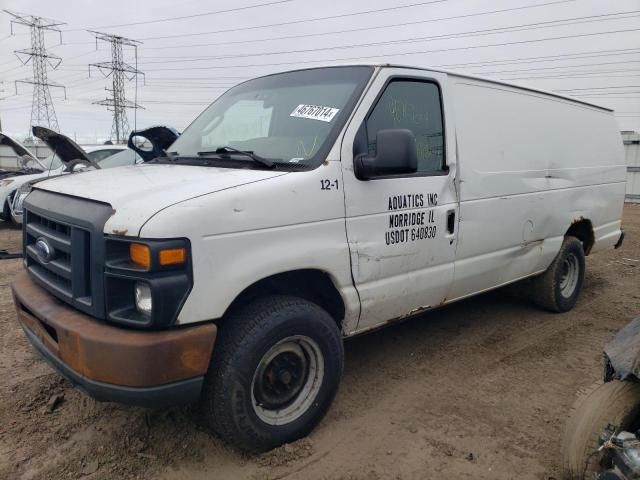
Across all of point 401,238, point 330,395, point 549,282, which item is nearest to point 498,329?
point 549,282

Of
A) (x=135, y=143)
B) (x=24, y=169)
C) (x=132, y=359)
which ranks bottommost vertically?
(x=132, y=359)

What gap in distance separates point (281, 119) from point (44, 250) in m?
1.63

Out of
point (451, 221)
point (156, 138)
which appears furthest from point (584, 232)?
point (156, 138)

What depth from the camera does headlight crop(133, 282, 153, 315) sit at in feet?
7.53

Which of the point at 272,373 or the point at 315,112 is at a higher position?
the point at 315,112

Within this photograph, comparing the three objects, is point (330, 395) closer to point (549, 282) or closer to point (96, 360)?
point (96, 360)

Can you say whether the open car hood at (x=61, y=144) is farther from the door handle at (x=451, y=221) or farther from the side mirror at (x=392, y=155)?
the door handle at (x=451, y=221)

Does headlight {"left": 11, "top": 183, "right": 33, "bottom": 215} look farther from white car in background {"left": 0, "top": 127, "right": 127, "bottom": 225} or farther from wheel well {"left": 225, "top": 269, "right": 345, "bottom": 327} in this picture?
wheel well {"left": 225, "top": 269, "right": 345, "bottom": 327}

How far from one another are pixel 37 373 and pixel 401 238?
2.84 meters

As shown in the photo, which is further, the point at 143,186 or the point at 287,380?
the point at 287,380

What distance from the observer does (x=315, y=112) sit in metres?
3.20

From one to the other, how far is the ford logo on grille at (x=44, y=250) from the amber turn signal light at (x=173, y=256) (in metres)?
0.90

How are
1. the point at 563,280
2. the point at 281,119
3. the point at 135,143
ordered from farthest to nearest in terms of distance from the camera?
1. the point at 563,280
2. the point at 135,143
3. the point at 281,119

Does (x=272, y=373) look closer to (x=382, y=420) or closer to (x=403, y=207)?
(x=382, y=420)
